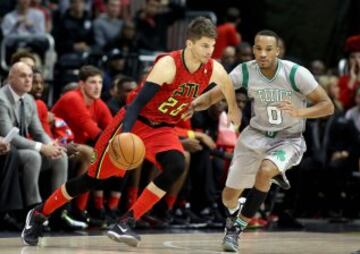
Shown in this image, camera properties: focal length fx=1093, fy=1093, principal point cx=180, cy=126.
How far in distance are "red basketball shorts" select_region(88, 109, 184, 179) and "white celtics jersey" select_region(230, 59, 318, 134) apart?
848 mm

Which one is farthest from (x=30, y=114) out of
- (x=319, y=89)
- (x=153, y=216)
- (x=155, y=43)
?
(x=155, y=43)

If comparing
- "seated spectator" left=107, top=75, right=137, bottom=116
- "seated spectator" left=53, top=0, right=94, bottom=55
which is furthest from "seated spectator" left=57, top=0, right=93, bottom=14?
"seated spectator" left=107, top=75, right=137, bottom=116

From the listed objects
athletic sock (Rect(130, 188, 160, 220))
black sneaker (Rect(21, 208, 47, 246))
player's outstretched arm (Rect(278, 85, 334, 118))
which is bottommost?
black sneaker (Rect(21, 208, 47, 246))

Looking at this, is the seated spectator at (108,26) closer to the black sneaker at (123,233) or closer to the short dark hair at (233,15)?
the short dark hair at (233,15)

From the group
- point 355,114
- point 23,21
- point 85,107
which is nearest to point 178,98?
point 85,107

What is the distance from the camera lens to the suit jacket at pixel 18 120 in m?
11.1

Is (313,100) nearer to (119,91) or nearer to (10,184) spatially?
(10,184)

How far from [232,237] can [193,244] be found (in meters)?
0.81

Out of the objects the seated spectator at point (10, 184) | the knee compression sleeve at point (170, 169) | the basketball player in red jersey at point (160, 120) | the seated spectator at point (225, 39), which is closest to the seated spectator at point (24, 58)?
the seated spectator at point (10, 184)

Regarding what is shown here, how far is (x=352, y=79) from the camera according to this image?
51.4 ft

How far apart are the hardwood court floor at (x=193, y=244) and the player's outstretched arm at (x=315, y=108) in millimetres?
1224

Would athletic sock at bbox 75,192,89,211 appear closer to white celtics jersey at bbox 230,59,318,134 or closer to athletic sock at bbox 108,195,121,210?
athletic sock at bbox 108,195,121,210

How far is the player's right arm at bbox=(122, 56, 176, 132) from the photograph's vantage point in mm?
9273

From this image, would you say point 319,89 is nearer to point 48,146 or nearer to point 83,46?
point 48,146
